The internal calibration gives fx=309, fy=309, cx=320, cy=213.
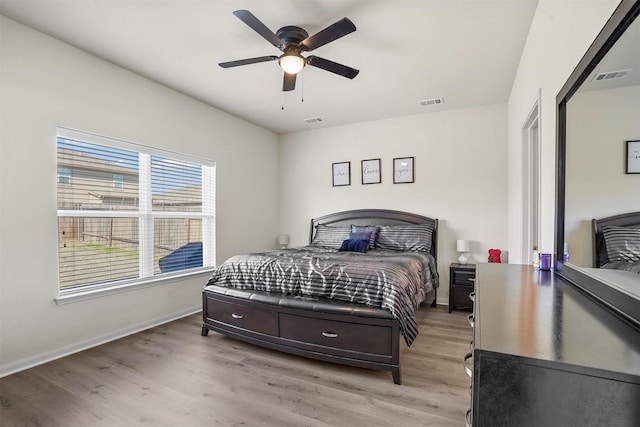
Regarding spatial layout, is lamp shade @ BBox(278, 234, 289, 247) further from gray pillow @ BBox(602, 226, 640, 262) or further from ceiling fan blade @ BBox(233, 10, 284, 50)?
gray pillow @ BBox(602, 226, 640, 262)

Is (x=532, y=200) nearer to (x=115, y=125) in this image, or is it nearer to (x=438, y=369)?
(x=438, y=369)

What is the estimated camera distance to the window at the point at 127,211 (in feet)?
9.45

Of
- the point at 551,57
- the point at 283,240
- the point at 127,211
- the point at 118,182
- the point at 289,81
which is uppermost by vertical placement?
the point at 289,81

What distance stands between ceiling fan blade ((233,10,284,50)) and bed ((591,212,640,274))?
2145 millimetres

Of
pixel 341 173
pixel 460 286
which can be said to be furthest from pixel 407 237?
pixel 341 173

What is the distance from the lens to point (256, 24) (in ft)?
6.84

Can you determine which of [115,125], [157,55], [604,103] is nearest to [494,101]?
[604,103]

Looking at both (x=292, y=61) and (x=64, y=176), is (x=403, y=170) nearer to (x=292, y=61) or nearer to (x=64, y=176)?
(x=292, y=61)

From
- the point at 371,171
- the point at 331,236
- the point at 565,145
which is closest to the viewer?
the point at 565,145

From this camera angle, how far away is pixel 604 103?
1.14 meters

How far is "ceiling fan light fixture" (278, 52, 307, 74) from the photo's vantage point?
8.14ft

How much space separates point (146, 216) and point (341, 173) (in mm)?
2939

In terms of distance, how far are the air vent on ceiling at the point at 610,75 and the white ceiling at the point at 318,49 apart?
1384 millimetres

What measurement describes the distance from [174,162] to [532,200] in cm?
393
